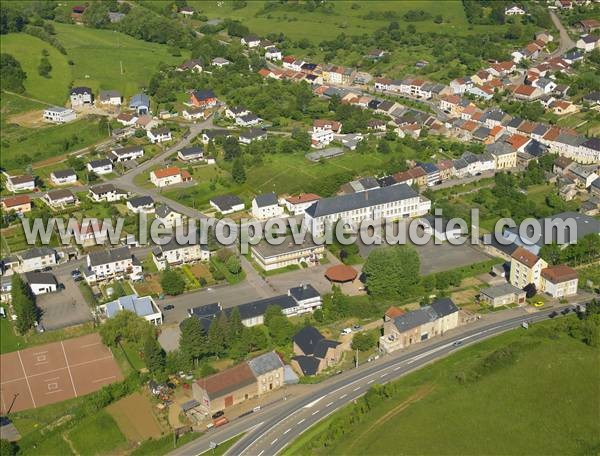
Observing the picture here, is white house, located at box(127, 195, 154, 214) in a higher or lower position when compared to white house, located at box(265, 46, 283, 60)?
lower

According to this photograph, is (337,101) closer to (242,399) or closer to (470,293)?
(470,293)

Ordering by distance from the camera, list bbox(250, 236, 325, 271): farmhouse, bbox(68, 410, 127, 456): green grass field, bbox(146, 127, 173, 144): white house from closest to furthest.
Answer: bbox(68, 410, 127, 456): green grass field < bbox(250, 236, 325, 271): farmhouse < bbox(146, 127, 173, 144): white house

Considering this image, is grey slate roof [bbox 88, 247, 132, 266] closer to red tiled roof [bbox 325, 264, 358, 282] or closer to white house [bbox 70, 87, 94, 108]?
red tiled roof [bbox 325, 264, 358, 282]

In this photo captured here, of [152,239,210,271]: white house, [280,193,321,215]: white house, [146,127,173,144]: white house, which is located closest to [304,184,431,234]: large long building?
[280,193,321,215]: white house

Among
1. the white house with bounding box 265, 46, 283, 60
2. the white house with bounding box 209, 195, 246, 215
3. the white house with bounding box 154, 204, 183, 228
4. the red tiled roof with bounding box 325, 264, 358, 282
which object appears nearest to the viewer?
the red tiled roof with bounding box 325, 264, 358, 282

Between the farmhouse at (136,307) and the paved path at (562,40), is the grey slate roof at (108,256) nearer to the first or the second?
the farmhouse at (136,307)

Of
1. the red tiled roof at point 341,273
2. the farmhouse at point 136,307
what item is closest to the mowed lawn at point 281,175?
the red tiled roof at point 341,273

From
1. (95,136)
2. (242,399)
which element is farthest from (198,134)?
(242,399)
